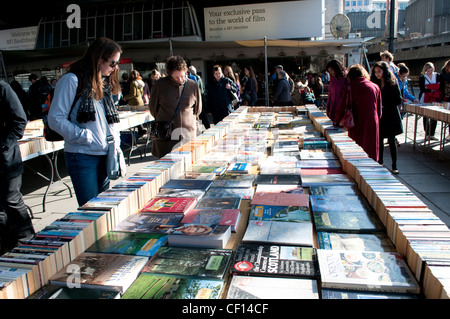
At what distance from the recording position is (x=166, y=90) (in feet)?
12.5

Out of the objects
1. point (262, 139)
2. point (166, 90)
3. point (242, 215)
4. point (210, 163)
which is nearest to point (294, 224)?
point (242, 215)

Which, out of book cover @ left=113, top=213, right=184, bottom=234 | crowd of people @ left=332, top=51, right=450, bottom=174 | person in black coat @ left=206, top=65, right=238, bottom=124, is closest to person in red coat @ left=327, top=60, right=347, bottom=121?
crowd of people @ left=332, top=51, right=450, bottom=174

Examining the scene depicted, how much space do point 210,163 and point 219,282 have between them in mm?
1706

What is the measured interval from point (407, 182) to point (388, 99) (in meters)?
1.21

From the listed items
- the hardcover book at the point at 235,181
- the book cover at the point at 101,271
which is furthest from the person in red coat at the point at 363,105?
the book cover at the point at 101,271

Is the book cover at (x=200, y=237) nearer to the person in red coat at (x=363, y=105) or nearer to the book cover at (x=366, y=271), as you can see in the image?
the book cover at (x=366, y=271)

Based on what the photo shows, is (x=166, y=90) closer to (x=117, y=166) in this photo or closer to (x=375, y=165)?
(x=117, y=166)

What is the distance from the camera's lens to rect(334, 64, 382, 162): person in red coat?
4.38m

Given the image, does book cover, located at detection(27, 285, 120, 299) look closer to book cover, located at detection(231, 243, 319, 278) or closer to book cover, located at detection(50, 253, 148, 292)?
book cover, located at detection(50, 253, 148, 292)

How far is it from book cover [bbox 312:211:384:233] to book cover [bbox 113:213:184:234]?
0.72 m

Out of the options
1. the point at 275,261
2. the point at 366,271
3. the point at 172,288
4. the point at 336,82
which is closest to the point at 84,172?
the point at 172,288

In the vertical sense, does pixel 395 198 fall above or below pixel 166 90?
below

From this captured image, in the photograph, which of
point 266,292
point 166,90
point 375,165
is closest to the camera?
point 266,292
